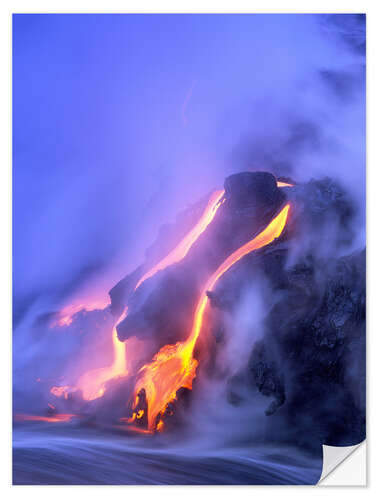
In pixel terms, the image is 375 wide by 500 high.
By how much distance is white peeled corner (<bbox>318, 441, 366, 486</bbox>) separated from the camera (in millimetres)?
2703

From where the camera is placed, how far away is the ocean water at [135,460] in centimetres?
268

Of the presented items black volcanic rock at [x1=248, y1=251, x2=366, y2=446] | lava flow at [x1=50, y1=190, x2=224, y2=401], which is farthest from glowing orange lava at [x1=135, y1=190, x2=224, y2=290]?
black volcanic rock at [x1=248, y1=251, x2=366, y2=446]

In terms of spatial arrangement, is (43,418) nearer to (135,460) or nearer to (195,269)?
(135,460)

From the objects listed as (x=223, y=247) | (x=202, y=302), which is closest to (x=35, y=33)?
(x=223, y=247)

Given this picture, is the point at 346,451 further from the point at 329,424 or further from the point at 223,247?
the point at 223,247

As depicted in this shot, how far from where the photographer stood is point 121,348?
2.82m

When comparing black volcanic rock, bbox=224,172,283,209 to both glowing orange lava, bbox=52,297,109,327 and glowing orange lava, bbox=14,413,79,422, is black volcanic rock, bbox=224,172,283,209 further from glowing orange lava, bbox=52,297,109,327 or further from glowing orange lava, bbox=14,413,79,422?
glowing orange lava, bbox=14,413,79,422

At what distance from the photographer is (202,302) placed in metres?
2.79

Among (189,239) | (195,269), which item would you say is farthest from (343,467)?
(189,239)

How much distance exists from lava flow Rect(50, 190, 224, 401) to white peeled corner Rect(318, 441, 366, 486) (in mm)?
1327

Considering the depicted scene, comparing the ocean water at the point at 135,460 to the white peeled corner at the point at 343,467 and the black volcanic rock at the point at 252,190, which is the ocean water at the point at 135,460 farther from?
the black volcanic rock at the point at 252,190

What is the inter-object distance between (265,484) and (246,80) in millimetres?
2487

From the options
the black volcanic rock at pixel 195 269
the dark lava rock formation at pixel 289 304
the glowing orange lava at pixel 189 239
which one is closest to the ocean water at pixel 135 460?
the dark lava rock formation at pixel 289 304

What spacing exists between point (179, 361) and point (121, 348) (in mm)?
373
